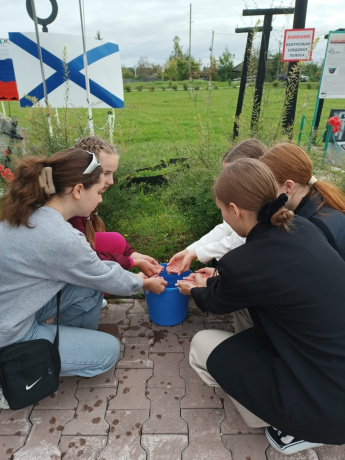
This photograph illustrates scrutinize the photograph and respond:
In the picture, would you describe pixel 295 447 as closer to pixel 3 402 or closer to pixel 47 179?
pixel 3 402

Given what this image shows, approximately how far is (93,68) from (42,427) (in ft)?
11.9

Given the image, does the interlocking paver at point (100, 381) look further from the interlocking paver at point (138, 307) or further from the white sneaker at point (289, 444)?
the white sneaker at point (289, 444)

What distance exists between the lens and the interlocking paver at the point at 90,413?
67.6 inches

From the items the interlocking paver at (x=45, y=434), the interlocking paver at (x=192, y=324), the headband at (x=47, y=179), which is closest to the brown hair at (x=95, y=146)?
the headband at (x=47, y=179)

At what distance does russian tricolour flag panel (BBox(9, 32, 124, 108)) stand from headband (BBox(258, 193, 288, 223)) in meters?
2.85

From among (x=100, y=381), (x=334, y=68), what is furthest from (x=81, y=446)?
(x=334, y=68)

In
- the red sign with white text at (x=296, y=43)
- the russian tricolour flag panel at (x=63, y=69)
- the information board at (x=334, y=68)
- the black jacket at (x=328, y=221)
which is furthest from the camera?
the information board at (x=334, y=68)

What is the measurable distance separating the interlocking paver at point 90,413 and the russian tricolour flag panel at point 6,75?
16.7ft

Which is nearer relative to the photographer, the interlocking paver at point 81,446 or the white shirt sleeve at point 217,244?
the interlocking paver at point 81,446

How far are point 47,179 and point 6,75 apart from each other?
4.98 meters

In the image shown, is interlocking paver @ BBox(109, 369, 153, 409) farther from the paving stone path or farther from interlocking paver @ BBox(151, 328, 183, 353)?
interlocking paver @ BBox(151, 328, 183, 353)

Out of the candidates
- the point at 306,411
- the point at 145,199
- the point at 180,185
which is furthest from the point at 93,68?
the point at 306,411

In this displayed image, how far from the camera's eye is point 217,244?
2328 millimetres

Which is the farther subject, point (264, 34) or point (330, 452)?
point (264, 34)
